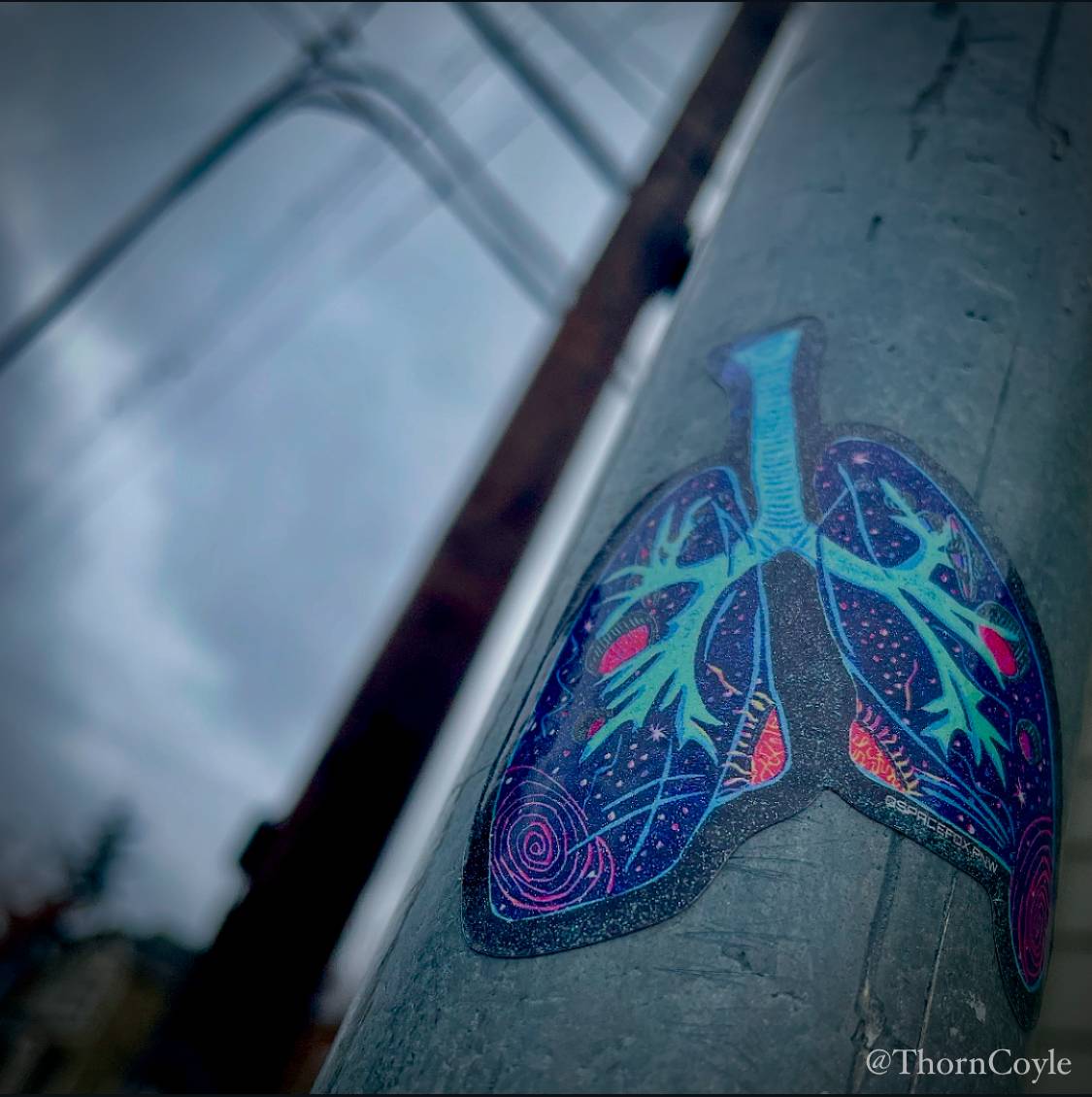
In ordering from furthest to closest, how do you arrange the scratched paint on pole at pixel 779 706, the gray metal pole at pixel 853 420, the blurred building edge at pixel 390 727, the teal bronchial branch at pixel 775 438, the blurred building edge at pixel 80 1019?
the blurred building edge at pixel 80 1019 < the blurred building edge at pixel 390 727 < the teal bronchial branch at pixel 775 438 < the scratched paint on pole at pixel 779 706 < the gray metal pole at pixel 853 420

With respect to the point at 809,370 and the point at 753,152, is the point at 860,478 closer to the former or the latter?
the point at 809,370

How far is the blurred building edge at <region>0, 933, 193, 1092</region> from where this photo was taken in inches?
891

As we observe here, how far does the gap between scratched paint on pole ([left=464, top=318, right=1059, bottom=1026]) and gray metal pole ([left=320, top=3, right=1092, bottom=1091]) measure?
0.15 feet

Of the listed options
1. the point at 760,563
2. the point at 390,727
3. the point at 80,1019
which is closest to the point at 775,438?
the point at 760,563

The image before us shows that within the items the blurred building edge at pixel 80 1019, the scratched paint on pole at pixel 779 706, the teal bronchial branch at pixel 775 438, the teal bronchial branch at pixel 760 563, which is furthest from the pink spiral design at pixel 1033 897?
the blurred building edge at pixel 80 1019

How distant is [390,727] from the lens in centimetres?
214

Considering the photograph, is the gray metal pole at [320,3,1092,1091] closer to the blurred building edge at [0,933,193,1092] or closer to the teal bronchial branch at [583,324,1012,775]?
the teal bronchial branch at [583,324,1012,775]

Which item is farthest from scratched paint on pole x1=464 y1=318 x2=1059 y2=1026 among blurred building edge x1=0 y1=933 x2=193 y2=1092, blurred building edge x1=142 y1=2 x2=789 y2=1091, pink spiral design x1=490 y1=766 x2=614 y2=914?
blurred building edge x1=0 y1=933 x2=193 y2=1092

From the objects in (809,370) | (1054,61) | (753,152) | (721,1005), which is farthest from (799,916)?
(1054,61)

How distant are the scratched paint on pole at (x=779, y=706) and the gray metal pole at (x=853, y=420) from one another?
0.05 metres

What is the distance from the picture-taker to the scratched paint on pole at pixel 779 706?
39.3 inches

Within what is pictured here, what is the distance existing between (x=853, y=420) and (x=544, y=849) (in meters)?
0.88

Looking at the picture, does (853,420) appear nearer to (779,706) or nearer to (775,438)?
(775,438)

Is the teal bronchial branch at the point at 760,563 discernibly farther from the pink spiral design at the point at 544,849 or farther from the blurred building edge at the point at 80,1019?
the blurred building edge at the point at 80,1019
